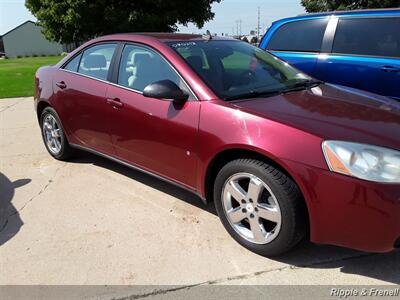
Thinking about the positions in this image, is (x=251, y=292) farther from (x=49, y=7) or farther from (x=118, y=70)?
(x=49, y=7)

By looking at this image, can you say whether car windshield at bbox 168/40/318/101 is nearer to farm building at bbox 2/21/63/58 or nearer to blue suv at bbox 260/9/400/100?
blue suv at bbox 260/9/400/100

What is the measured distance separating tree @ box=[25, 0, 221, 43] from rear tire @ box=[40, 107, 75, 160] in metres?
16.7

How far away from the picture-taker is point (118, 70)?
169 inches

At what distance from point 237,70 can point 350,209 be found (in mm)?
1682

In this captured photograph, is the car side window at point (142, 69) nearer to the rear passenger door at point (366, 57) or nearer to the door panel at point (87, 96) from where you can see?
the door panel at point (87, 96)

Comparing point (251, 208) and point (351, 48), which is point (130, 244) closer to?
point (251, 208)

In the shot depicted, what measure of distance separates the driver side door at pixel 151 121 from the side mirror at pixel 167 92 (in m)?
0.06

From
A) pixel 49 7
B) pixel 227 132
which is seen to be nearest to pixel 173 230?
pixel 227 132

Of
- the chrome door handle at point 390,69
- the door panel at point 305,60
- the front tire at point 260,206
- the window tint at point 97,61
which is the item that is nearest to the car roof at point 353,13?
the door panel at point 305,60

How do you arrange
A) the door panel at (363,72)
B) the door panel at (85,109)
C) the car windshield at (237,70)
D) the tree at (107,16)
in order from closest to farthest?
the car windshield at (237,70), the door panel at (85,109), the door panel at (363,72), the tree at (107,16)

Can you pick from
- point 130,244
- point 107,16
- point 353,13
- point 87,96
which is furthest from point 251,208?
point 107,16

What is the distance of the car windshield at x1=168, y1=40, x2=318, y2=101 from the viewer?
11.8 ft

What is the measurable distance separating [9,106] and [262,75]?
7818 mm

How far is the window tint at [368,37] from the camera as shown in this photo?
5172mm
